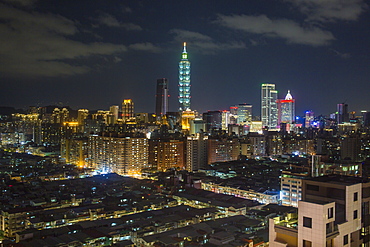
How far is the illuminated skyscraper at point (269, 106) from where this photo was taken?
2211 inches

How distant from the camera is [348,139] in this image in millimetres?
24281

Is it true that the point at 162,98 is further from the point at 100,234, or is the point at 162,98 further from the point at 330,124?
the point at 100,234

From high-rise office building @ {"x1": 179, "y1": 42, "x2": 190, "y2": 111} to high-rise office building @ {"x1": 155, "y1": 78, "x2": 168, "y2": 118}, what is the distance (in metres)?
11.5

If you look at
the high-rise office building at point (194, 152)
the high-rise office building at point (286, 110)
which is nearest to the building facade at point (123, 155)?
the high-rise office building at point (194, 152)

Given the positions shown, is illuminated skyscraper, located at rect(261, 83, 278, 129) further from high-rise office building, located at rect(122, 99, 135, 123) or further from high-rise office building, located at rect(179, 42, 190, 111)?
high-rise office building, located at rect(122, 99, 135, 123)

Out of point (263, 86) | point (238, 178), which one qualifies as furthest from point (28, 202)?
point (263, 86)

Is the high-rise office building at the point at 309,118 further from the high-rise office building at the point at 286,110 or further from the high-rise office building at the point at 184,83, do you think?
the high-rise office building at the point at 184,83

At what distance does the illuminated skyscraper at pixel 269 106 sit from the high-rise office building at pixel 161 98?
15737 millimetres

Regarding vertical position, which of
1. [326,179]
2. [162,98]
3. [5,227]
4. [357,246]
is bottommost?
[5,227]

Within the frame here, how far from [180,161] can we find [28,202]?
12658 mm

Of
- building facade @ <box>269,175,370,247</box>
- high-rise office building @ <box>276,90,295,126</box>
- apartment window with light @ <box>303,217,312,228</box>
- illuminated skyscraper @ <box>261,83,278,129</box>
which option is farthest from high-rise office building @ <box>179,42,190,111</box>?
apartment window with light @ <box>303,217,312,228</box>

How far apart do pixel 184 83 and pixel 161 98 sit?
12087 mm

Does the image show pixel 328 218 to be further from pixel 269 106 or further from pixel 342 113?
pixel 269 106

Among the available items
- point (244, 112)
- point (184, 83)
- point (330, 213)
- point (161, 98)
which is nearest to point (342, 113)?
point (244, 112)
